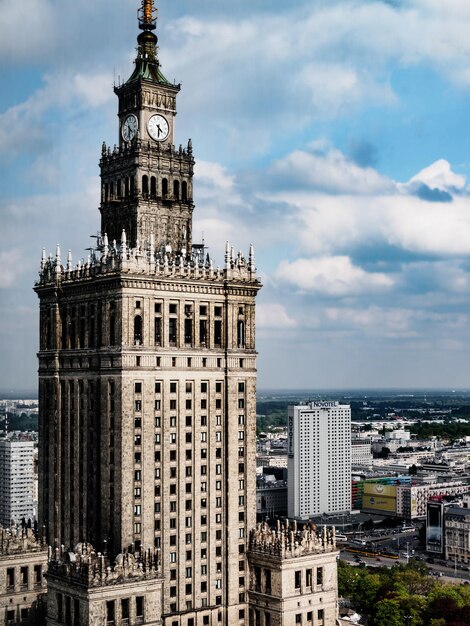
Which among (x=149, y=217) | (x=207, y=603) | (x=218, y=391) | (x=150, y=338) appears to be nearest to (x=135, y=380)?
(x=150, y=338)

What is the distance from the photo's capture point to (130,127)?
361ft

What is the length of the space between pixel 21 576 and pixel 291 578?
3100 centimetres

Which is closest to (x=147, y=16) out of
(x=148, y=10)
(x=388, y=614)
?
(x=148, y=10)

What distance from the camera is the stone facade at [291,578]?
4050 inches

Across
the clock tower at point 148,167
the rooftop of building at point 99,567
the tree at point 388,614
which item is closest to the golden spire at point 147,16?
the clock tower at point 148,167

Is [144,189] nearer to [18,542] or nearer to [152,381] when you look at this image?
[152,381]

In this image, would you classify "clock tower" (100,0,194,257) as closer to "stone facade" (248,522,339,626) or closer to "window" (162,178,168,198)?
"window" (162,178,168,198)

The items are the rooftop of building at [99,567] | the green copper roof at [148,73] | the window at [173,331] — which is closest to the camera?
the rooftop of building at [99,567]

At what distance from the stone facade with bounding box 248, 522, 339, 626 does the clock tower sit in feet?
113

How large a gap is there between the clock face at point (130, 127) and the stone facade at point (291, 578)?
4766 cm

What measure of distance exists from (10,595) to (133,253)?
4149 centimetres

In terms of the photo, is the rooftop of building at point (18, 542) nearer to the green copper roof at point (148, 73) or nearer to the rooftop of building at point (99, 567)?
the rooftop of building at point (99, 567)

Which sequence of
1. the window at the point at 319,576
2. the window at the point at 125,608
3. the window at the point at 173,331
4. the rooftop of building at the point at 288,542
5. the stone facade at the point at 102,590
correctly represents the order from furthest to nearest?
the window at the point at 319,576
the rooftop of building at the point at 288,542
the window at the point at 173,331
the window at the point at 125,608
the stone facade at the point at 102,590

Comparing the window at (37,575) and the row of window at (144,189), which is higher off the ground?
the row of window at (144,189)
